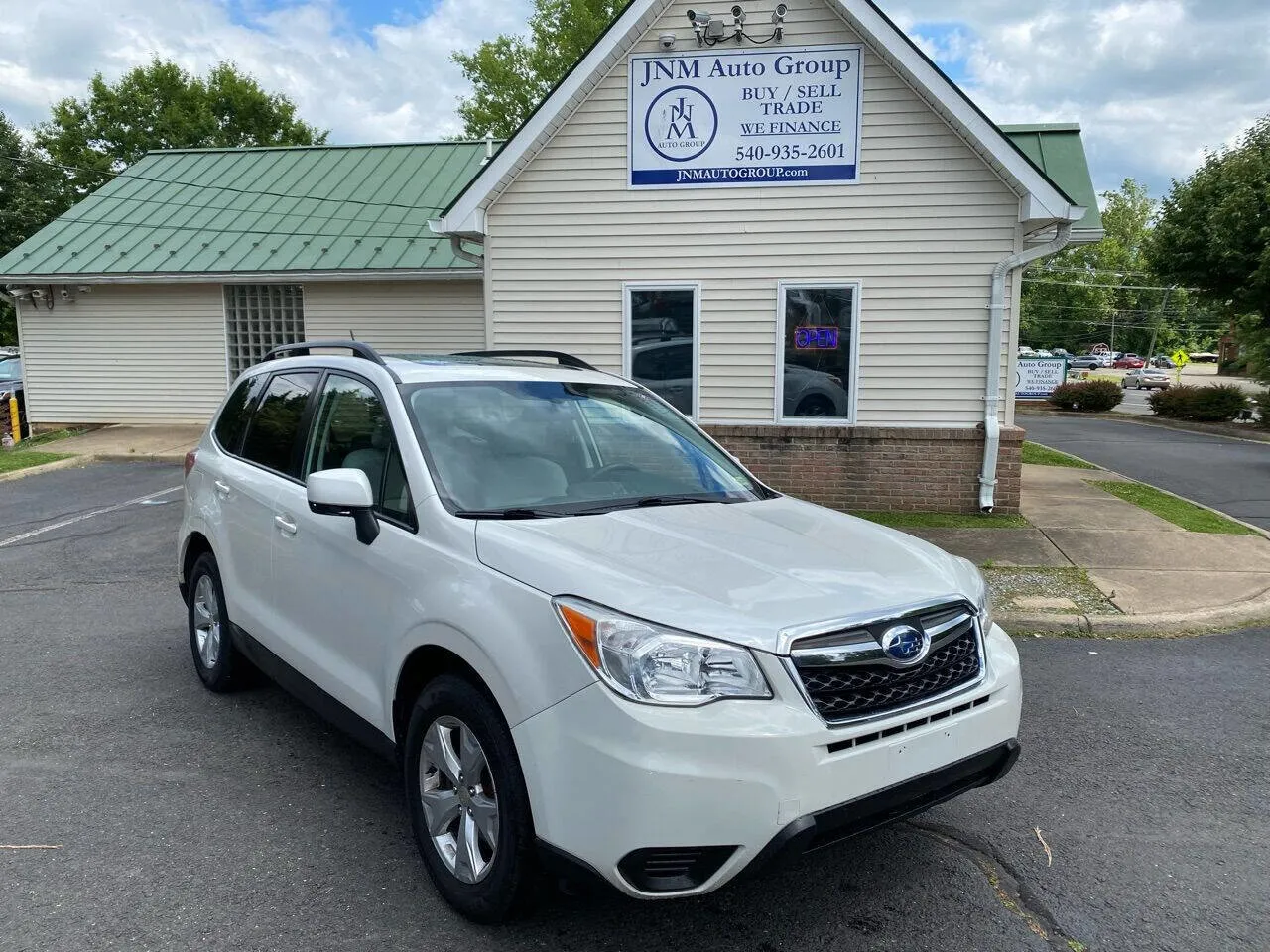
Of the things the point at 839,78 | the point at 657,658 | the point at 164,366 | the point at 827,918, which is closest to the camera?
the point at 657,658

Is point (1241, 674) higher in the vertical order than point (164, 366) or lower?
lower

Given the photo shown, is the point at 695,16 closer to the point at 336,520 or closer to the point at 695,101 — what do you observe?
the point at 695,101

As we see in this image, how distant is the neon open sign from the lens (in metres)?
9.98

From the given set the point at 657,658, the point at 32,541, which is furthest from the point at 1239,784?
the point at 32,541

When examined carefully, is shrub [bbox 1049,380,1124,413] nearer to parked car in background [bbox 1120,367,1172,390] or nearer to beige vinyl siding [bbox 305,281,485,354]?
beige vinyl siding [bbox 305,281,485,354]

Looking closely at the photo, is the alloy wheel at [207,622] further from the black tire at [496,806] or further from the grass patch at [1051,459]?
the grass patch at [1051,459]

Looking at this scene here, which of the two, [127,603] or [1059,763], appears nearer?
[1059,763]

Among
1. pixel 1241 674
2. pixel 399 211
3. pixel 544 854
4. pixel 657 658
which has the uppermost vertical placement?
pixel 399 211

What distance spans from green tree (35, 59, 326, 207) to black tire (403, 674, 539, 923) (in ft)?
141

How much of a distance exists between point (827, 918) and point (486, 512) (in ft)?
5.55

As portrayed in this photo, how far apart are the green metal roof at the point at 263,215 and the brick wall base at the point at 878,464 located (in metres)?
7.06

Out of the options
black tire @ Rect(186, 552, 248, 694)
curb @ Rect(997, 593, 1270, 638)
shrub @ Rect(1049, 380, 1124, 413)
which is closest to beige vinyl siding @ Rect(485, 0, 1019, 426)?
curb @ Rect(997, 593, 1270, 638)

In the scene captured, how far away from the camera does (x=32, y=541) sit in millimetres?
8664

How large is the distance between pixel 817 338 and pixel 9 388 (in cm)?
1679
